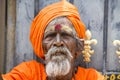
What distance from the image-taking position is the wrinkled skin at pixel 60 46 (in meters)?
2.47

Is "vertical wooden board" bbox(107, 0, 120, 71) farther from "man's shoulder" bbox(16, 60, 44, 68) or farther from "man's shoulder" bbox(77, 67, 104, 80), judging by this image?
"man's shoulder" bbox(16, 60, 44, 68)

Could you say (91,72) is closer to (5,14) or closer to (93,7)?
(93,7)

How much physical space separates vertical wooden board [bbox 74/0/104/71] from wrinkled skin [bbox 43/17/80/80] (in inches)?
9.8

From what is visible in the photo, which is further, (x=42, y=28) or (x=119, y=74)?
(x=119, y=74)

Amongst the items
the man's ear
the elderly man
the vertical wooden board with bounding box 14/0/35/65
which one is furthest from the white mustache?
the vertical wooden board with bounding box 14/0/35/65

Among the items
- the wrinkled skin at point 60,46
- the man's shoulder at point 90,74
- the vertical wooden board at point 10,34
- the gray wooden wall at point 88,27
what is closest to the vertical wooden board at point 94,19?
the gray wooden wall at point 88,27

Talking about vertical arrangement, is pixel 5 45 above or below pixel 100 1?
below

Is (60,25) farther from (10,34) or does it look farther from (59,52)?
(10,34)

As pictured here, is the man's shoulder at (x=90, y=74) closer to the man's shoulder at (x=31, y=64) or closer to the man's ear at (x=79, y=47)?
the man's ear at (x=79, y=47)

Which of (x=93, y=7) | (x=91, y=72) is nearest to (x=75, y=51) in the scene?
(x=91, y=72)

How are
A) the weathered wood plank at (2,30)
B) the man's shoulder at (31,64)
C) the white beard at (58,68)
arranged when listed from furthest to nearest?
the weathered wood plank at (2,30) → the man's shoulder at (31,64) → the white beard at (58,68)

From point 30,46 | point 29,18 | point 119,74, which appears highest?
point 29,18

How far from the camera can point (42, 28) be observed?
2.53 meters

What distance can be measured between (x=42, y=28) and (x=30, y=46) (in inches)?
10.2
